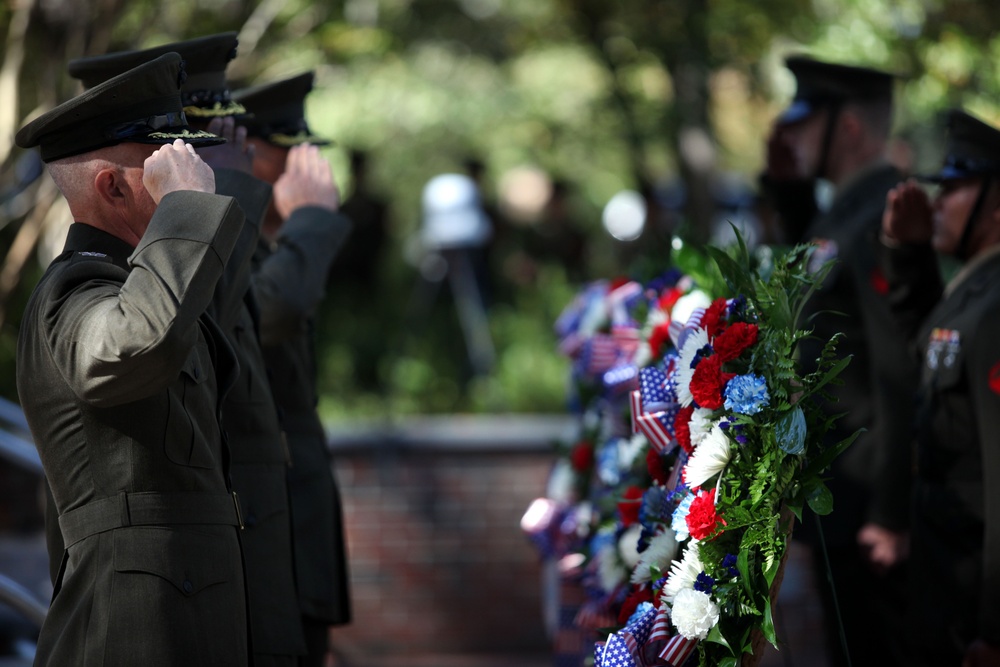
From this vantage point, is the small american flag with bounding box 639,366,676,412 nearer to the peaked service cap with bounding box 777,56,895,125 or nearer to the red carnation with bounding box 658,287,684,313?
the red carnation with bounding box 658,287,684,313

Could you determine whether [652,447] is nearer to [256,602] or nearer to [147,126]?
[256,602]

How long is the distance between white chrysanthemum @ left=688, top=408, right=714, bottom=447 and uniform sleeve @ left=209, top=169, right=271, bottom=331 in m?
1.18

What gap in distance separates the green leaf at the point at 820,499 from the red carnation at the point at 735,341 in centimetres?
38

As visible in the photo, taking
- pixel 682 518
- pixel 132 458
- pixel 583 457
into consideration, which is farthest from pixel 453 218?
pixel 132 458

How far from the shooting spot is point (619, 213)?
13.2m

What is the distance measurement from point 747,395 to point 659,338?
121cm

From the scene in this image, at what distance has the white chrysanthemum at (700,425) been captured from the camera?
3.07 metres

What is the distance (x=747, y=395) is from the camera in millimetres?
2938

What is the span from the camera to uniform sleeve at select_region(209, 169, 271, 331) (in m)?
3.16

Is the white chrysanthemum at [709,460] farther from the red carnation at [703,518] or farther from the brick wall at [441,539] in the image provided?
the brick wall at [441,539]

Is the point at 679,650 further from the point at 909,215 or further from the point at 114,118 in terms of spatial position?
the point at 909,215

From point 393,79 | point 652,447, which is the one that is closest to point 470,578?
point 652,447

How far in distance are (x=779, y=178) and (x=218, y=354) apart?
3.19 metres

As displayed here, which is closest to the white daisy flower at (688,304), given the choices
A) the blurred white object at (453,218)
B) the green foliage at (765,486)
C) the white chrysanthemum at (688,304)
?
the white chrysanthemum at (688,304)
